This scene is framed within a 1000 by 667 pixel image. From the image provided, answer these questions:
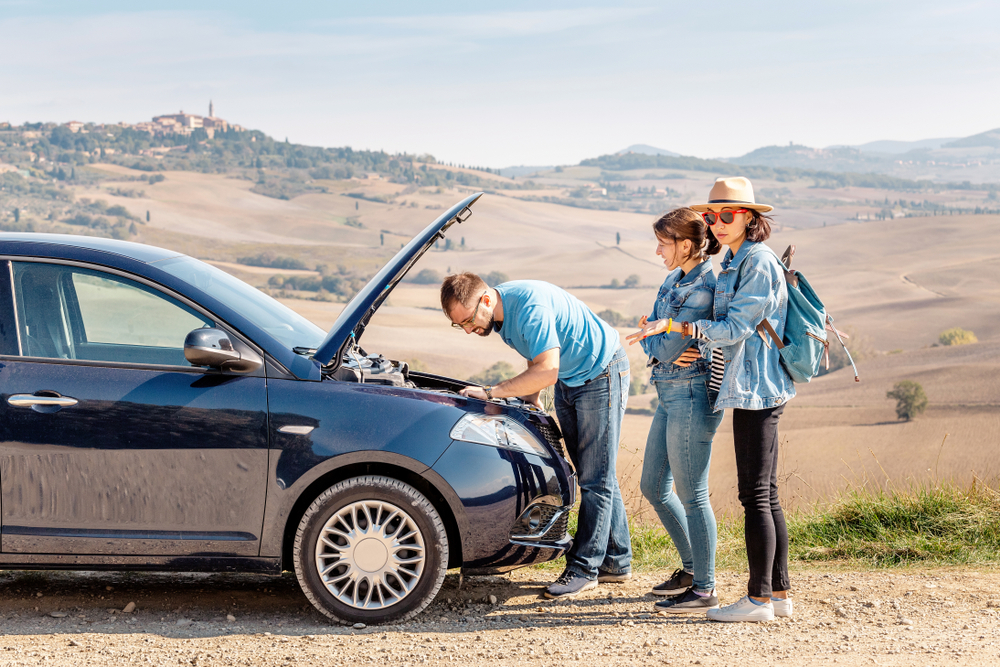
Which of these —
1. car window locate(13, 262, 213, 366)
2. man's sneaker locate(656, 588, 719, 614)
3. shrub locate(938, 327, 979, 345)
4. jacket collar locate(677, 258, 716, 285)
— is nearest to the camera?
car window locate(13, 262, 213, 366)

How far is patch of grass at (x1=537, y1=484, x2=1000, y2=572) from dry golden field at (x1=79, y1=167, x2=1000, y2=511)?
11.5 inches

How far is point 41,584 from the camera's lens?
13.9 feet

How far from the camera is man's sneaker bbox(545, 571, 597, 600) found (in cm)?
414

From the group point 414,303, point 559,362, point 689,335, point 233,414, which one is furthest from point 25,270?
point 414,303

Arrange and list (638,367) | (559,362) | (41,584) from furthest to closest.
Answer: (638,367), (41,584), (559,362)

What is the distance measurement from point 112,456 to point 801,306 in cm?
294

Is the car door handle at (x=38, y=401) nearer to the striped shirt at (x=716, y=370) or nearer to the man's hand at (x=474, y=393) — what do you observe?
the man's hand at (x=474, y=393)

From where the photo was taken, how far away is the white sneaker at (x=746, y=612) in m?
3.76

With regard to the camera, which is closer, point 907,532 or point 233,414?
point 233,414

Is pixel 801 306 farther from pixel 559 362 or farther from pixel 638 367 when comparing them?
pixel 638 367

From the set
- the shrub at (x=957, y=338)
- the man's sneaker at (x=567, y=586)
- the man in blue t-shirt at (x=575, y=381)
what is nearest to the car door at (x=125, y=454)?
the man in blue t-shirt at (x=575, y=381)

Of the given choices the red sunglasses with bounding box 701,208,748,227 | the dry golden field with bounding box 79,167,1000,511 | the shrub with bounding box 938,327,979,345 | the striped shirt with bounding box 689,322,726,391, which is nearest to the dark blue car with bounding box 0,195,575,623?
the striped shirt with bounding box 689,322,726,391

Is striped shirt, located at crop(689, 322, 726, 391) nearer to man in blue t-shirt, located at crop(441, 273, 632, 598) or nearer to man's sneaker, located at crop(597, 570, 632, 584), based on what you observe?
man in blue t-shirt, located at crop(441, 273, 632, 598)

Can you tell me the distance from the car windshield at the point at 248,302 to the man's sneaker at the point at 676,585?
80.6 inches
